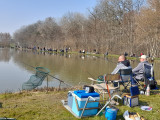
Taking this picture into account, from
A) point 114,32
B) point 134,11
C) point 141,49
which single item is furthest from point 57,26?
point 141,49

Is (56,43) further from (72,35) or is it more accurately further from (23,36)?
(23,36)

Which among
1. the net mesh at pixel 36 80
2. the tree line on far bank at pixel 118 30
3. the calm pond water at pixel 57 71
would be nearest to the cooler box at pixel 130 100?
the calm pond water at pixel 57 71

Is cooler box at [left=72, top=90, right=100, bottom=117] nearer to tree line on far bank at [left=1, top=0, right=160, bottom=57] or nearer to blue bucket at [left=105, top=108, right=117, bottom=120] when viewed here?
blue bucket at [left=105, top=108, right=117, bottom=120]

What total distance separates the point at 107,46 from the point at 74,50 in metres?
8.75

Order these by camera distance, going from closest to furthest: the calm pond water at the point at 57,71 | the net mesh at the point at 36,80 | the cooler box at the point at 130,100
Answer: the cooler box at the point at 130,100 < the net mesh at the point at 36,80 < the calm pond water at the point at 57,71

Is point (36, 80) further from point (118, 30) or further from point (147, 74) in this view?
point (118, 30)

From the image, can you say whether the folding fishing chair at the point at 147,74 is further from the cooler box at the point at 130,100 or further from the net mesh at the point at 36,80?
the net mesh at the point at 36,80

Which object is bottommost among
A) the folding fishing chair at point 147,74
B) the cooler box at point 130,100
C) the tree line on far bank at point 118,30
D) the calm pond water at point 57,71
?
the calm pond water at point 57,71

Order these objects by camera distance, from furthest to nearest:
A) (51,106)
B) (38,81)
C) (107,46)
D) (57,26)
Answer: (57,26)
(107,46)
(38,81)
(51,106)

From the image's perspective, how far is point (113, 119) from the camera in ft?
10.3

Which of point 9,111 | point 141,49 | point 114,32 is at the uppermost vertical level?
point 114,32

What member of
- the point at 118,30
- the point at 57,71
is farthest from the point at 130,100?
the point at 118,30

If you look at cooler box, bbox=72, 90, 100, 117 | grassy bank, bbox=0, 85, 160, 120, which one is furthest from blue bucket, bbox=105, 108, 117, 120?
cooler box, bbox=72, 90, 100, 117

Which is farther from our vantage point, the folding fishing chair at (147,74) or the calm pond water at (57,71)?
the calm pond water at (57,71)
